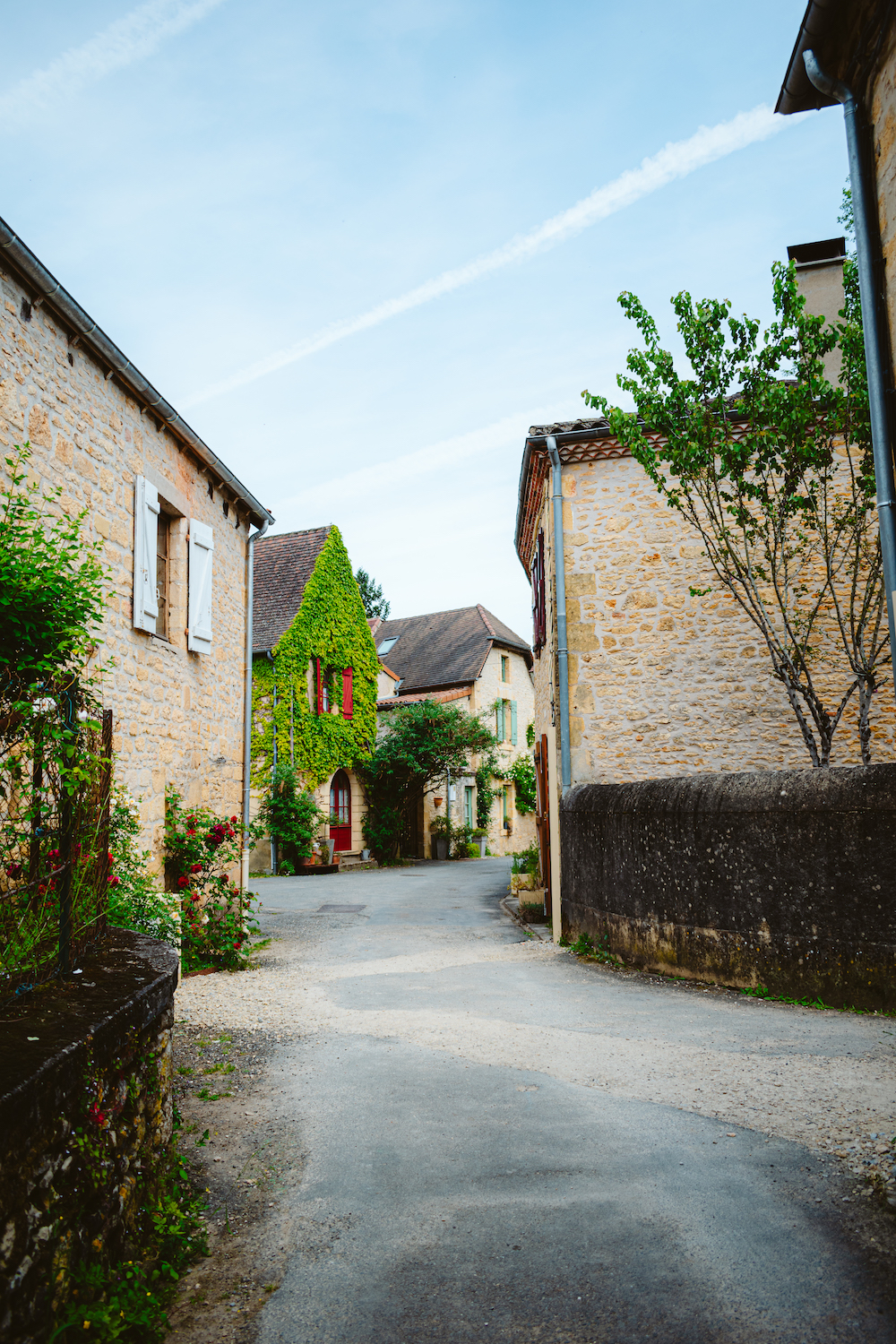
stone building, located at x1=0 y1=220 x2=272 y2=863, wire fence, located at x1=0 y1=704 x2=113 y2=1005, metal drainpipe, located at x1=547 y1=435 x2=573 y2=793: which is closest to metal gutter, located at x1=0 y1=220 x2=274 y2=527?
stone building, located at x1=0 y1=220 x2=272 y2=863

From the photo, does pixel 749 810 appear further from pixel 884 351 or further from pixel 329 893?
pixel 329 893

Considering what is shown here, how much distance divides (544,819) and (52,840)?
30.2 feet

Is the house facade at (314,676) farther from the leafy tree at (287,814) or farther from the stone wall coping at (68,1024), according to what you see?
the stone wall coping at (68,1024)

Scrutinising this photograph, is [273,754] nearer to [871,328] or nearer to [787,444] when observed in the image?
[787,444]

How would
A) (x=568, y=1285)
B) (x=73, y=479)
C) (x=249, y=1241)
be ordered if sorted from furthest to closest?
(x=73, y=479), (x=249, y=1241), (x=568, y=1285)

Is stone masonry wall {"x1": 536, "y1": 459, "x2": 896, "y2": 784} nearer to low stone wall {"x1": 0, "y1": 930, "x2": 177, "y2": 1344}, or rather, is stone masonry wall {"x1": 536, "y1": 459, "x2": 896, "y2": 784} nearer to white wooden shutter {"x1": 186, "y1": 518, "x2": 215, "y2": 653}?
white wooden shutter {"x1": 186, "y1": 518, "x2": 215, "y2": 653}

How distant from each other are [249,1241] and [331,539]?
20.0 meters

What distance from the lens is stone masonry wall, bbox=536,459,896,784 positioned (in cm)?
920

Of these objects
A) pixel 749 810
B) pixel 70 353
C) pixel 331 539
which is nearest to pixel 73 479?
pixel 70 353

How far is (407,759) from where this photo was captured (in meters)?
22.6

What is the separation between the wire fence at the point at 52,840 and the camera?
2756 millimetres

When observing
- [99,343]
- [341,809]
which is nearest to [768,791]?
[99,343]

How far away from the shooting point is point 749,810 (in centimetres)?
625

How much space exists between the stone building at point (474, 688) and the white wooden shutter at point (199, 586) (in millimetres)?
16262
